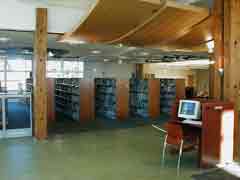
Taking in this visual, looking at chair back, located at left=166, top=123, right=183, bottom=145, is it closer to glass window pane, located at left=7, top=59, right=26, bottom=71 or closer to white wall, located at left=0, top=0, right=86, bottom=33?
white wall, located at left=0, top=0, right=86, bottom=33

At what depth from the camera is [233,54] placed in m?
4.31

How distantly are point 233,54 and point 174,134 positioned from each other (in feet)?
5.81

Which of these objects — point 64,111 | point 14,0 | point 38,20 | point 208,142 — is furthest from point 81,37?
point 64,111

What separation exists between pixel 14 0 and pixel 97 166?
421cm

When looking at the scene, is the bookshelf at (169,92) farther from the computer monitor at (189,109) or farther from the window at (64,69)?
the window at (64,69)

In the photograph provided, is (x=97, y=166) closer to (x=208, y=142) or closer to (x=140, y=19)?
(x=208, y=142)

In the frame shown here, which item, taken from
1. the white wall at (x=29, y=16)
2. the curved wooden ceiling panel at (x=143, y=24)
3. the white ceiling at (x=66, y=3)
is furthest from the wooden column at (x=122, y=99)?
the white ceiling at (x=66, y=3)

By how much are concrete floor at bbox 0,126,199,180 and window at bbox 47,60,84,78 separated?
10920 millimetres

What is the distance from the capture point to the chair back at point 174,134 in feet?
13.1

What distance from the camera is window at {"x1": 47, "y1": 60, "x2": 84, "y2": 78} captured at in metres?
16.5

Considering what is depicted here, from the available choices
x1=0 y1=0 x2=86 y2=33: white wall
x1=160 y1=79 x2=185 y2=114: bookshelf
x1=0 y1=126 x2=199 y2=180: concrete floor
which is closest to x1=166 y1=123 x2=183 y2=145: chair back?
x1=0 y1=126 x2=199 y2=180: concrete floor

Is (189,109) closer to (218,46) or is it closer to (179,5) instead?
(218,46)

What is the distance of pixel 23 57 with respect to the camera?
588 inches

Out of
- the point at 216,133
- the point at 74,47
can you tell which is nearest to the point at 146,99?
the point at 74,47
